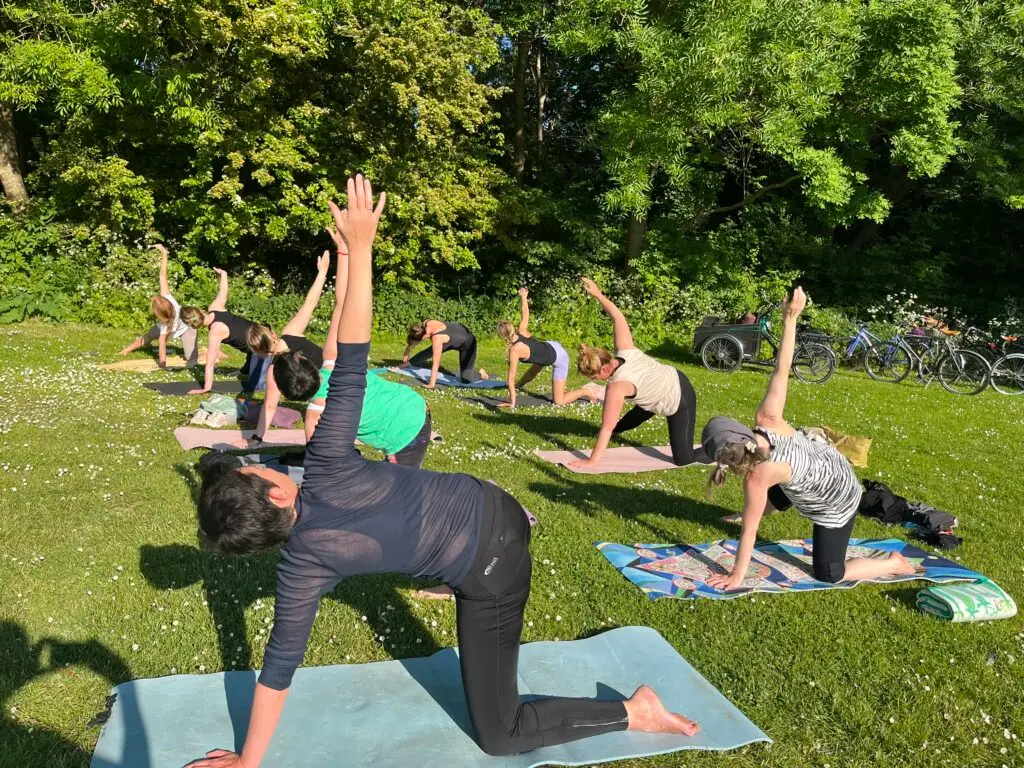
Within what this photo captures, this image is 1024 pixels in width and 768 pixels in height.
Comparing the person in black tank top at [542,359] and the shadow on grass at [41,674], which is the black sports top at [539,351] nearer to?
the person in black tank top at [542,359]

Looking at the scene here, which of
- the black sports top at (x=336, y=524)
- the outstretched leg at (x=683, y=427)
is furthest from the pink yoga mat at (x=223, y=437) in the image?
the black sports top at (x=336, y=524)

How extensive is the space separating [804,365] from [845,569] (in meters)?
11.0

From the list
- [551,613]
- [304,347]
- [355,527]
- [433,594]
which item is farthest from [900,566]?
[304,347]

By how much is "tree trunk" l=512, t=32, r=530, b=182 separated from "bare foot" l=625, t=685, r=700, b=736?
19999mm

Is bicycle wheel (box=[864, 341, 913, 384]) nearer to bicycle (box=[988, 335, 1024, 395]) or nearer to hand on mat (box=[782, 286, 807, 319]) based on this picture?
bicycle (box=[988, 335, 1024, 395])

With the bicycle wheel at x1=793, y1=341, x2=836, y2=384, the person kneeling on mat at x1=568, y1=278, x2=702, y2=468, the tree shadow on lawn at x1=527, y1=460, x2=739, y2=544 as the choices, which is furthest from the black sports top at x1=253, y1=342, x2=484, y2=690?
the bicycle wheel at x1=793, y1=341, x2=836, y2=384

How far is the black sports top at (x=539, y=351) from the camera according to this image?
11.4m

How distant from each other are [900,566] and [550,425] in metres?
5.42

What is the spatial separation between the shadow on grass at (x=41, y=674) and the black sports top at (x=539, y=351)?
7800mm

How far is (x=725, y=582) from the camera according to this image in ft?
17.3

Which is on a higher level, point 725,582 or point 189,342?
point 725,582

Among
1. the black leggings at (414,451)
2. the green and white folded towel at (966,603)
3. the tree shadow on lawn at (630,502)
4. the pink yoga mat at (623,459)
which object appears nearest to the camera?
the green and white folded towel at (966,603)

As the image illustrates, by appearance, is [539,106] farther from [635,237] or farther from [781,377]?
[781,377]

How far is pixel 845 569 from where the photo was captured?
5453mm
